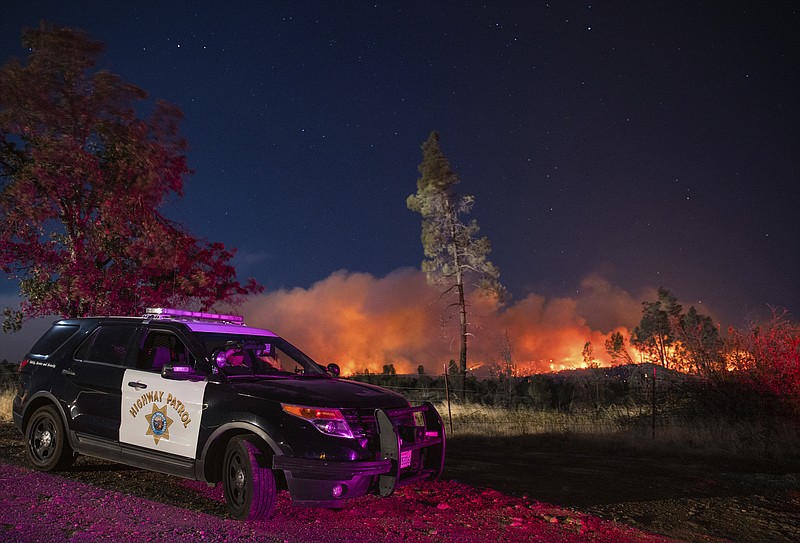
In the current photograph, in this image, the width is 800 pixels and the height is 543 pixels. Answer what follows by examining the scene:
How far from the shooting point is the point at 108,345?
7.25 m

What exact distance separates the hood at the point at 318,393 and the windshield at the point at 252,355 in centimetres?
32

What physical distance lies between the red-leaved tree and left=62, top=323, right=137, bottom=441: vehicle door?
230 inches

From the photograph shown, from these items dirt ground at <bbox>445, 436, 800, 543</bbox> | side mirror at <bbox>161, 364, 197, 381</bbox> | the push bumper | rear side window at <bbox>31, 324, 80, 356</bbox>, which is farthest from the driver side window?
dirt ground at <bbox>445, 436, 800, 543</bbox>

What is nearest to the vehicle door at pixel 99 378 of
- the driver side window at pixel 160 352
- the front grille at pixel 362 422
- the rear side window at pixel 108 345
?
the rear side window at pixel 108 345

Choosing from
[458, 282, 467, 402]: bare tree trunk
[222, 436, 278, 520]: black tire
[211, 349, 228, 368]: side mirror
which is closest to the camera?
[222, 436, 278, 520]: black tire

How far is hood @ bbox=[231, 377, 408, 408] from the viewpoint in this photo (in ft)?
18.1

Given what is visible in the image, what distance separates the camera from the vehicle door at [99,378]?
684 cm

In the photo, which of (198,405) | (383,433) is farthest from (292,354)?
(383,433)

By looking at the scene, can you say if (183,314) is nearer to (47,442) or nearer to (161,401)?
(161,401)

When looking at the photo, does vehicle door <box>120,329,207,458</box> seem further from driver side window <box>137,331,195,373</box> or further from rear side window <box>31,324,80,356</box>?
rear side window <box>31,324,80,356</box>

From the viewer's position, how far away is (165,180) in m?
14.3

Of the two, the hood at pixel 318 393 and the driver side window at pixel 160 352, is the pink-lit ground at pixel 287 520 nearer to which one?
the hood at pixel 318 393

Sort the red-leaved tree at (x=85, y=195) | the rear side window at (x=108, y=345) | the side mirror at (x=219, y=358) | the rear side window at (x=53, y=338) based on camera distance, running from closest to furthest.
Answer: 1. the side mirror at (x=219, y=358)
2. the rear side window at (x=108, y=345)
3. the rear side window at (x=53, y=338)
4. the red-leaved tree at (x=85, y=195)

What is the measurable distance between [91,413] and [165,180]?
838cm
